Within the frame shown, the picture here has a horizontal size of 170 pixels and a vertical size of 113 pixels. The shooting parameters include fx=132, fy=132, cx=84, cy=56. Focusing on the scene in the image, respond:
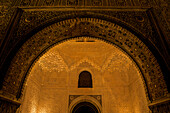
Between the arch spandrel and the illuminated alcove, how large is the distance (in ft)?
7.36

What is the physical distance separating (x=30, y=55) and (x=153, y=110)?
2.37 metres

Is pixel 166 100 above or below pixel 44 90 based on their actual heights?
below

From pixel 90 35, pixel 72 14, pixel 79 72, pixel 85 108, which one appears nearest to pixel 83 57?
pixel 79 72

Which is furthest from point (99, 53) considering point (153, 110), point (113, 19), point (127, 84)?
point (153, 110)

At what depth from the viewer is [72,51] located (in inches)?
225

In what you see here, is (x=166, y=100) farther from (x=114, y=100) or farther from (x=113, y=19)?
(x=114, y=100)

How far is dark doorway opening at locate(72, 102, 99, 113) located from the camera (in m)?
5.22

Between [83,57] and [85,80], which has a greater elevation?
[83,57]

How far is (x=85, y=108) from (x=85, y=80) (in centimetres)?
113

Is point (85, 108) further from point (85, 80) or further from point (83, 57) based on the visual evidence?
point (83, 57)

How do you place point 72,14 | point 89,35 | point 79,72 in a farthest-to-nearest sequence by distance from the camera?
point 79,72 < point 89,35 < point 72,14

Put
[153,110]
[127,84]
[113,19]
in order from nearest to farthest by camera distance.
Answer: [153,110] < [113,19] < [127,84]

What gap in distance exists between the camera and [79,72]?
18.3 ft

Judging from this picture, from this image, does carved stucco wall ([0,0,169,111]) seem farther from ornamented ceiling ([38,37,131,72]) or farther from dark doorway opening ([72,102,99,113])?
dark doorway opening ([72,102,99,113])
